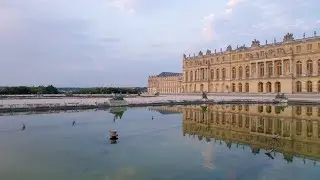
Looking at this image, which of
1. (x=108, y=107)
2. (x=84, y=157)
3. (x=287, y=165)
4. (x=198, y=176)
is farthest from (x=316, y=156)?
(x=108, y=107)

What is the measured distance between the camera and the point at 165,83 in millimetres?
135250

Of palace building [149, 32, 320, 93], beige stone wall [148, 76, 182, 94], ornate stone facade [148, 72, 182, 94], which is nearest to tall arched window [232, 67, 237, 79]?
palace building [149, 32, 320, 93]

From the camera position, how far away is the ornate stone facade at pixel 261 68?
6912cm

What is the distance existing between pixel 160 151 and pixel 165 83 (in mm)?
116140

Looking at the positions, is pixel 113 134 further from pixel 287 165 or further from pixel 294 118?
pixel 294 118

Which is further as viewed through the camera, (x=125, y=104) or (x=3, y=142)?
(x=125, y=104)

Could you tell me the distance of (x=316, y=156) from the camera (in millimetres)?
17766

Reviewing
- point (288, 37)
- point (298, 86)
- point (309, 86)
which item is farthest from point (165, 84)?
point (309, 86)

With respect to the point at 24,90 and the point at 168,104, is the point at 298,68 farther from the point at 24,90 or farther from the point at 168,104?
the point at 24,90

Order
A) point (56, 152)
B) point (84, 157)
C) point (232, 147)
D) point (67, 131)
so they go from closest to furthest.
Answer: point (84, 157), point (56, 152), point (232, 147), point (67, 131)

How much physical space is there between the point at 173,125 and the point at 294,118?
13346 millimetres

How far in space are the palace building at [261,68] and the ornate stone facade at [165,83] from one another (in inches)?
806

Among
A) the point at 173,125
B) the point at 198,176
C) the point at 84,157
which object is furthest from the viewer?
the point at 173,125

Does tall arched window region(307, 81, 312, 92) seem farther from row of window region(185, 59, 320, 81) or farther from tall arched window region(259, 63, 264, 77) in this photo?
tall arched window region(259, 63, 264, 77)
